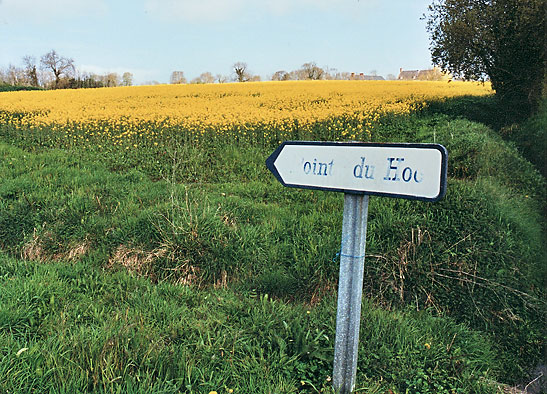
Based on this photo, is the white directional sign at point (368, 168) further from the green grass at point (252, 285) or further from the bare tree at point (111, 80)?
the bare tree at point (111, 80)

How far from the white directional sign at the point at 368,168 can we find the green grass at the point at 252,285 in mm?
1021

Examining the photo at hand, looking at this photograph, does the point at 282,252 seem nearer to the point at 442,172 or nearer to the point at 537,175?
the point at 442,172

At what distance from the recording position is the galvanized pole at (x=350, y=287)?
1906 millimetres

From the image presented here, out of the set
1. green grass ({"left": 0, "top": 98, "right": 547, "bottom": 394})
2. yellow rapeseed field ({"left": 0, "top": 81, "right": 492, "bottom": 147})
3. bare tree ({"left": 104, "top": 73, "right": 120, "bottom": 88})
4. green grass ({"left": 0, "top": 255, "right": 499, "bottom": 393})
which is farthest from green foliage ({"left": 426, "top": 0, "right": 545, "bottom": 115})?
bare tree ({"left": 104, "top": 73, "right": 120, "bottom": 88})

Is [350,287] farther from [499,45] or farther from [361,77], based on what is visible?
[361,77]

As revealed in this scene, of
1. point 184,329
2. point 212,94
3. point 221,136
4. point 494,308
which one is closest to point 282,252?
point 184,329

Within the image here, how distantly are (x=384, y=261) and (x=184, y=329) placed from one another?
1.99 m

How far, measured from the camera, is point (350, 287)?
195 centimetres

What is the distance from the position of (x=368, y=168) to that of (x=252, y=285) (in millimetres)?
2014

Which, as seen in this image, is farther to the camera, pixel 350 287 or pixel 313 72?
pixel 313 72

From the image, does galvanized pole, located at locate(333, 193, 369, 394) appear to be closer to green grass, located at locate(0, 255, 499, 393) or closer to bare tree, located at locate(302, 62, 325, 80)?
green grass, located at locate(0, 255, 499, 393)

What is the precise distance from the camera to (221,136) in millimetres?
8430

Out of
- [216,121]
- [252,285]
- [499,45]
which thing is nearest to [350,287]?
[252,285]

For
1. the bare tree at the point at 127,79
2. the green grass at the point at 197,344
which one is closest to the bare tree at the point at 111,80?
the bare tree at the point at 127,79
